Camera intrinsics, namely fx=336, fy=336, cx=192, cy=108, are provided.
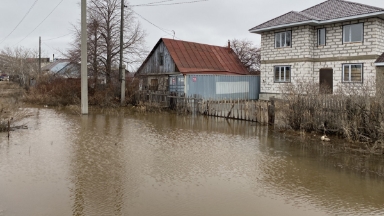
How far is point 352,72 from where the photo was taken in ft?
70.0

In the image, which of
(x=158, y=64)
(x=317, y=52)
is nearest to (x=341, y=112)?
(x=317, y=52)

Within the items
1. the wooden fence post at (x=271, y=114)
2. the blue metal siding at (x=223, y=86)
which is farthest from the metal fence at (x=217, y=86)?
the wooden fence post at (x=271, y=114)

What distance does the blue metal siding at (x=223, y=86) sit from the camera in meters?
22.9

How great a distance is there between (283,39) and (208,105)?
944 cm

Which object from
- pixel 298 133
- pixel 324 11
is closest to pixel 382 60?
pixel 324 11

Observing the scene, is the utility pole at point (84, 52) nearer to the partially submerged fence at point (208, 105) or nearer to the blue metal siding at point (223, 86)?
the partially submerged fence at point (208, 105)

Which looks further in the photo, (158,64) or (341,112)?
(158,64)

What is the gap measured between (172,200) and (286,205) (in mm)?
1927

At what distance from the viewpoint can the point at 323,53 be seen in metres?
22.6

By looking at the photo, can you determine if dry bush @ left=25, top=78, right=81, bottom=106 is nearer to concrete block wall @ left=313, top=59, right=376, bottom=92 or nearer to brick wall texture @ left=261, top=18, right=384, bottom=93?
brick wall texture @ left=261, top=18, right=384, bottom=93

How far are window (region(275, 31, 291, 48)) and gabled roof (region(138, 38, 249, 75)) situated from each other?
182 inches

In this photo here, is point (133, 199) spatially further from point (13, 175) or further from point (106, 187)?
point (13, 175)

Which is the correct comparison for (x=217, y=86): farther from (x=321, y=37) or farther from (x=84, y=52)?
(x=84, y=52)

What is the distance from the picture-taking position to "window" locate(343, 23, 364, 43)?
2073 centimetres
